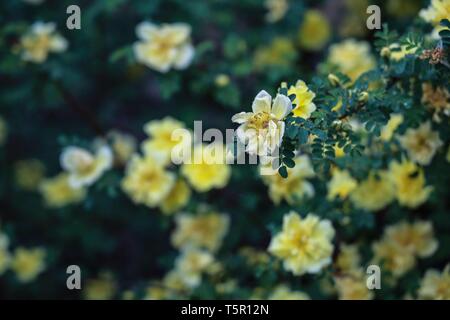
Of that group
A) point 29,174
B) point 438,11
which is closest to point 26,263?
point 29,174

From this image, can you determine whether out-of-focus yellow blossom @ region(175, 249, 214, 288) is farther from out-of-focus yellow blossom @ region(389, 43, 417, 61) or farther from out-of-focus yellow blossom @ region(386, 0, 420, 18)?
out-of-focus yellow blossom @ region(386, 0, 420, 18)

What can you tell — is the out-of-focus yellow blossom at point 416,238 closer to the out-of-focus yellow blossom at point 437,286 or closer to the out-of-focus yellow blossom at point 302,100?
the out-of-focus yellow blossom at point 437,286

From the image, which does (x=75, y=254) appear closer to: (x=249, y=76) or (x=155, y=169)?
(x=155, y=169)

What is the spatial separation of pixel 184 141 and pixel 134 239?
1.29 metres

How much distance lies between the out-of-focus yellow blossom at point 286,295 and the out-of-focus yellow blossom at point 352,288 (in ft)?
0.40

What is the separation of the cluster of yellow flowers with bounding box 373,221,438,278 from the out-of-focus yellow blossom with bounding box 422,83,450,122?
52cm

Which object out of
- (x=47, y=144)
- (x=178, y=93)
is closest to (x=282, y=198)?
(x=178, y=93)

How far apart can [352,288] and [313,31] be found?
4.79 ft

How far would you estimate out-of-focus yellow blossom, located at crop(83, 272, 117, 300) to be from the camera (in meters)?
2.92

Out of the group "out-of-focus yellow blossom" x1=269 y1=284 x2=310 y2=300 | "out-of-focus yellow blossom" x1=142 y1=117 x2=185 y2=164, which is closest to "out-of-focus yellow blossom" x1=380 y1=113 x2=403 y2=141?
"out-of-focus yellow blossom" x1=269 y1=284 x2=310 y2=300

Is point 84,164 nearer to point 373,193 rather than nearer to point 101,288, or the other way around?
point 101,288

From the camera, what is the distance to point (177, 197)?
2.46 m

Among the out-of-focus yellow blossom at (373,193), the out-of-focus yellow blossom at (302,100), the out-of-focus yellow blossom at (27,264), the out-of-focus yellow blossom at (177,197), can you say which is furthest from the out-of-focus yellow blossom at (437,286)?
the out-of-focus yellow blossom at (27,264)

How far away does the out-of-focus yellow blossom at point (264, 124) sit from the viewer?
1.56m
